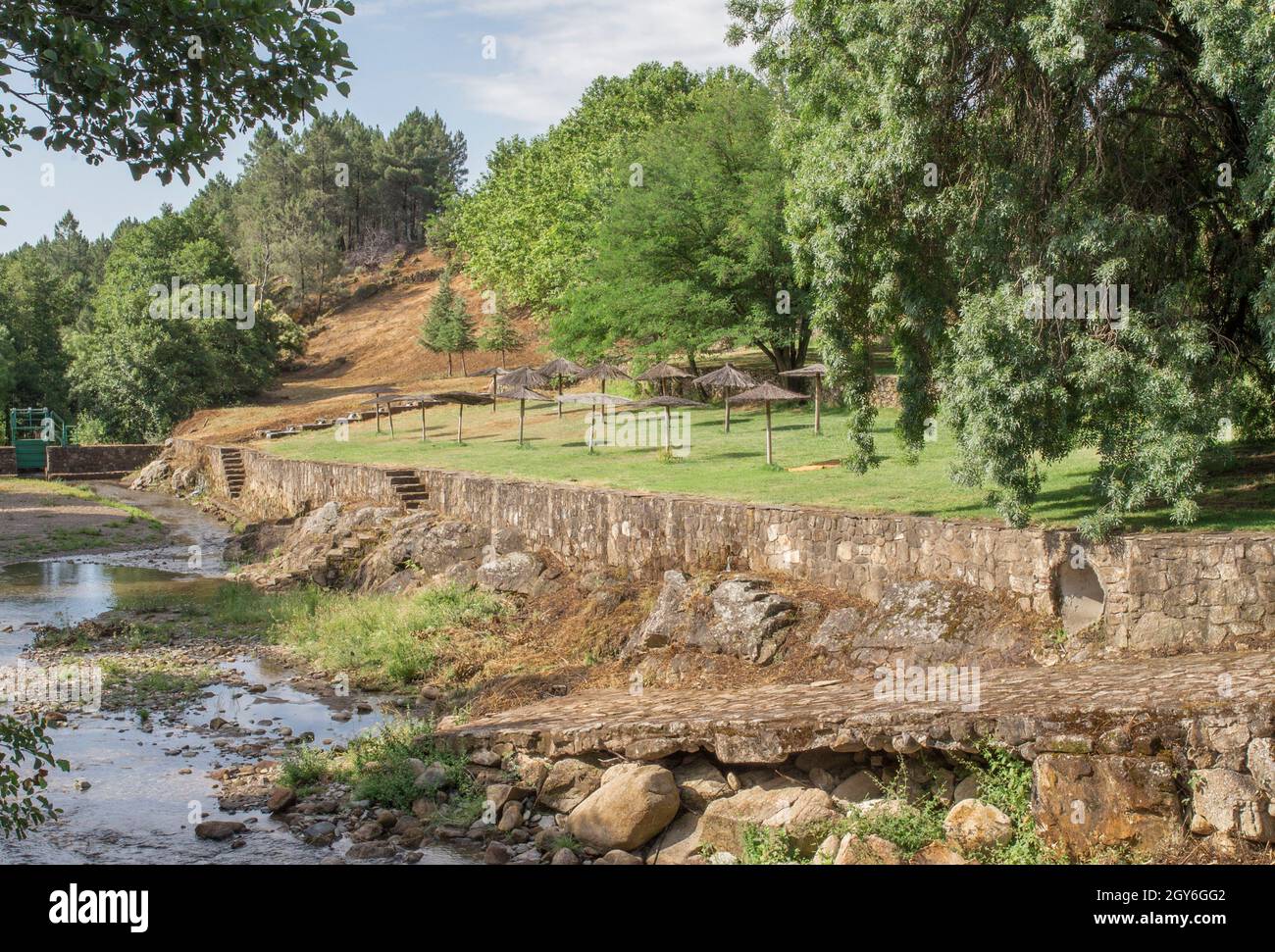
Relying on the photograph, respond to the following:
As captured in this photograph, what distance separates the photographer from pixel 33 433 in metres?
49.5

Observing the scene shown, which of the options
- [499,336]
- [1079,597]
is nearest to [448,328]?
[499,336]

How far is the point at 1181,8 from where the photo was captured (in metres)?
12.2

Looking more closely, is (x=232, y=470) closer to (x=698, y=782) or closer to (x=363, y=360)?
(x=363, y=360)

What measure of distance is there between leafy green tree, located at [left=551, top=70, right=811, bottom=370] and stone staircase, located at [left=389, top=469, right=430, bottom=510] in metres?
10.8

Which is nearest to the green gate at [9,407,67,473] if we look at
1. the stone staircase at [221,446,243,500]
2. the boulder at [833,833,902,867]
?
the stone staircase at [221,446,243,500]

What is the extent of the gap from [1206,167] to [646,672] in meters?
9.49

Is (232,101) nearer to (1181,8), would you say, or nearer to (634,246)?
(1181,8)

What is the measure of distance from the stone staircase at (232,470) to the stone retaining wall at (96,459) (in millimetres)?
7951

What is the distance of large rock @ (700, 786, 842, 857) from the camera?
9953 mm

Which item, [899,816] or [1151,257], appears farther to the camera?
[1151,257]

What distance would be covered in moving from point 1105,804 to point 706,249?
28515mm
